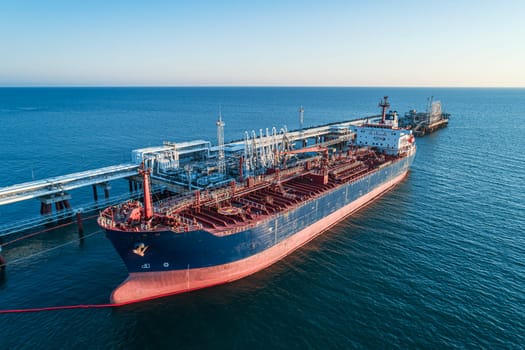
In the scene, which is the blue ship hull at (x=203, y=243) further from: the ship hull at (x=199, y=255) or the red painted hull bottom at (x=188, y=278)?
the red painted hull bottom at (x=188, y=278)

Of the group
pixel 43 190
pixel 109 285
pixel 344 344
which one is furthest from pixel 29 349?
pixel 43 190

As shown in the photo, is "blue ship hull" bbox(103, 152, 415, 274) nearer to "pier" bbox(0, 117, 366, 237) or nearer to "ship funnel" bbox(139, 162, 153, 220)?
"ship funnel" bbox(139, 162, 153, 220)

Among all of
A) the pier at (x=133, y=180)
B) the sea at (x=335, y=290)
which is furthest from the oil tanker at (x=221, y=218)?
the sea at (x=335, y=290)

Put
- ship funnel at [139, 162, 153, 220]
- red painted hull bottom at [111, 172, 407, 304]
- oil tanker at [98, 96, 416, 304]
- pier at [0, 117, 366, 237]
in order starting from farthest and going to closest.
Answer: pier at [0, 117, 366, 237]
red painted hull bottom at [111, 172, 407, 304]
oil tanker at [98, 96, 416, 304]
ship funnel at [139, 162, 153, 220]

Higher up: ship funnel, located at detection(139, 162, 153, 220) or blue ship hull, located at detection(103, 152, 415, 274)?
ship funnel, located at detection(139, 162, 153, 220)

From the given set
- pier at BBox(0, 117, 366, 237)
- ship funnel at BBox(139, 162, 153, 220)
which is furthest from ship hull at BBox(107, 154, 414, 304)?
pier at BBox(0, 117, 366, 237)

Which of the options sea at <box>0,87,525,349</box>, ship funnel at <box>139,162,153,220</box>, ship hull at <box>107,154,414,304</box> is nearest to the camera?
sea at <box>0,87,525,349</box>
